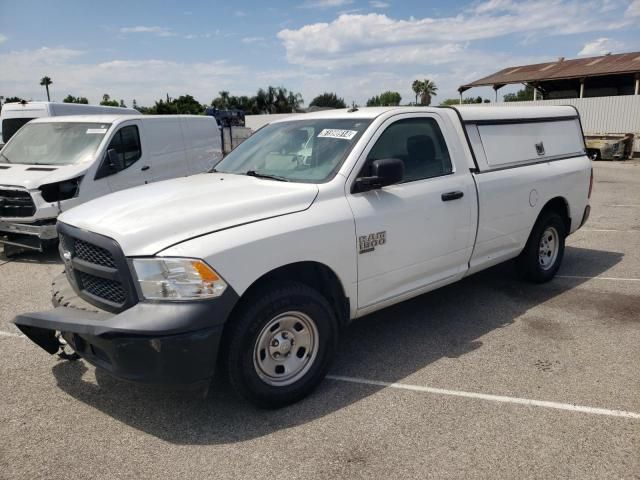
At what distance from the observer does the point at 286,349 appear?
353 cm

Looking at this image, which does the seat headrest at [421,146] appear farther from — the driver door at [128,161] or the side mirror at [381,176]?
the driver door at [128,161]

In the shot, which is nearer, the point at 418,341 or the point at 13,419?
the point at 13,419

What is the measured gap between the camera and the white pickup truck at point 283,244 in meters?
3.03

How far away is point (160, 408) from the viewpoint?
356cm

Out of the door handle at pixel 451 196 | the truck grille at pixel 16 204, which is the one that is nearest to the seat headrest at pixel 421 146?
the door handle at pixel 451 196

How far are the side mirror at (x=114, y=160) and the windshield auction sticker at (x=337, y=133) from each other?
5222 millimetres

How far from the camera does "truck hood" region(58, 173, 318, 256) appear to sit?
3.15 m

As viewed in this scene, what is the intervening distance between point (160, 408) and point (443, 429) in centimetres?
184

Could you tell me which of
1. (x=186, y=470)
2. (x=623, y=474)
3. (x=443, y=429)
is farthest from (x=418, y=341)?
(x=186, y=470)

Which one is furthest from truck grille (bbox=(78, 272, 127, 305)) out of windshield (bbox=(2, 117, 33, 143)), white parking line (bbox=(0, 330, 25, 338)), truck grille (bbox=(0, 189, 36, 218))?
windshield (bbox=(2, 117, 33, 143))

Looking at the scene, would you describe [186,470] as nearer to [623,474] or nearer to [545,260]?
[623,474]

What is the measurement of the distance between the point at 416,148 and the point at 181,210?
2067 millimetres

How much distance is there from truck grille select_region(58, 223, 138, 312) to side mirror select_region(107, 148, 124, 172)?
5.02 m

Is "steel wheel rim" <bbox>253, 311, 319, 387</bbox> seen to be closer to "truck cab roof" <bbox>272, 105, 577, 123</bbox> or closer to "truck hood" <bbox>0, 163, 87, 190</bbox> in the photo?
"truck cab roof" <bbox>272, 105, 577, 123</bbox>
